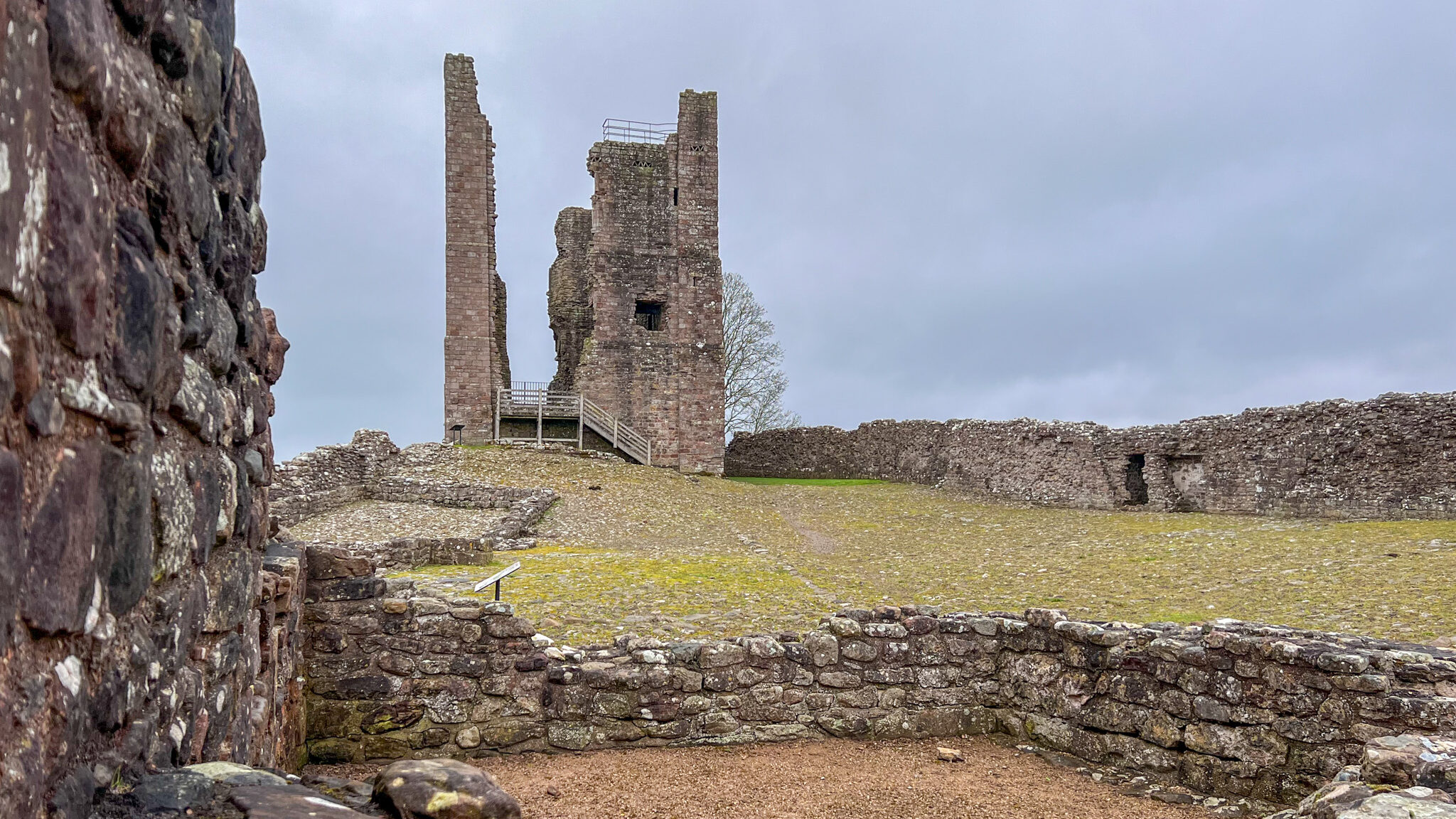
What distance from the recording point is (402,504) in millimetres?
20656

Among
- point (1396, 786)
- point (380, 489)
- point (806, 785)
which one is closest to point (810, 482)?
point (380, 489)

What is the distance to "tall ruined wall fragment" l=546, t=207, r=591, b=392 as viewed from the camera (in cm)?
3606

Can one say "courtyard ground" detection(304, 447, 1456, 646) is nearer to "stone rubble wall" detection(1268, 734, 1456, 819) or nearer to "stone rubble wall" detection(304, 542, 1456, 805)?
"stone rubble wall" detection(304, 542, 1456, 805)

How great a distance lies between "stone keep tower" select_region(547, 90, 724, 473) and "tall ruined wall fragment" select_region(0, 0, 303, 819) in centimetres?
2793

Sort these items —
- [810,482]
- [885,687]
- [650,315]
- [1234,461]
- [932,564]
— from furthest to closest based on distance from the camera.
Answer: [650,315], [810,482], [1234,461], [932,564], [885,687]

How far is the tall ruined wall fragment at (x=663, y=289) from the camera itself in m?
31.4

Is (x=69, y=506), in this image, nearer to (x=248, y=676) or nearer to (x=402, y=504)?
(x=248, y=676)

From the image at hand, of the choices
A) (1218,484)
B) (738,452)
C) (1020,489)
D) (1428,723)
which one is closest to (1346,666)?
(1428,723)

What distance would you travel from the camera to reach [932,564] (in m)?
14.0

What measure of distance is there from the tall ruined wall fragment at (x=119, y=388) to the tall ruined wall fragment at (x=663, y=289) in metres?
27.9

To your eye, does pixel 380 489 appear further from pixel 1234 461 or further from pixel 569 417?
pixel 1234 461

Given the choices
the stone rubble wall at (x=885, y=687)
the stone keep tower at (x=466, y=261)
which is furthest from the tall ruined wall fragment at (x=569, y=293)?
the stone rubble wall at (x=885, y=687)

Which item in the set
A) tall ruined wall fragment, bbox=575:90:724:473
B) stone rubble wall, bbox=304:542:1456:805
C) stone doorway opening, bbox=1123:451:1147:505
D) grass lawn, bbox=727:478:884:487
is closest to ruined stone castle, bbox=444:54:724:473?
tall ruined wall fragment, bbox=575:90:724:473

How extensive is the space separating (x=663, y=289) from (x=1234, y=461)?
799 inches
